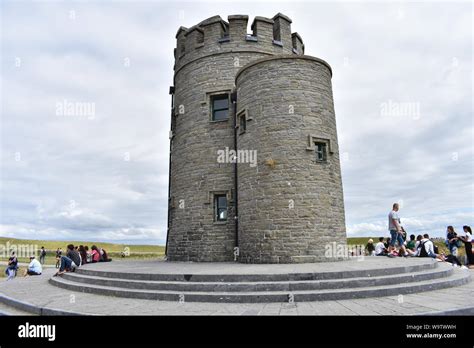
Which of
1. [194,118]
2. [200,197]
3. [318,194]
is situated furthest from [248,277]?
[194,118]

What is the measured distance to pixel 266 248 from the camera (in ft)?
36.8

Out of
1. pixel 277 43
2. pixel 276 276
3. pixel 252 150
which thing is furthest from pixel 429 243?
pixel 277 43

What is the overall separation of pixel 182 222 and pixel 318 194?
6342 millimetres

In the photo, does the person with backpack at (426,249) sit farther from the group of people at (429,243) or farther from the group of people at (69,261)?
the group of people at (69,261)

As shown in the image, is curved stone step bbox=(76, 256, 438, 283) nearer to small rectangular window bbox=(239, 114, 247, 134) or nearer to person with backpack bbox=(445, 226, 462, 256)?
person with backpack bbox=(445, 226, 462, 256)

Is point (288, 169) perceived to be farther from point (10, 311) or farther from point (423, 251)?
point (10, 311)

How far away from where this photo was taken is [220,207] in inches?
551

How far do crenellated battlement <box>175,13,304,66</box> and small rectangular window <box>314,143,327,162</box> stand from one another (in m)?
5.90

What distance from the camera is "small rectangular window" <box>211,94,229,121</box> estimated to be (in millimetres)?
14773

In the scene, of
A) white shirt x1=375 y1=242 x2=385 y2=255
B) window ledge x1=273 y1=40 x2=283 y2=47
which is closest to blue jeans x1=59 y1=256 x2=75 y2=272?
window ledge x1=273 y1=40 x2=283 y2=47

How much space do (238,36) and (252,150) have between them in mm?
6329

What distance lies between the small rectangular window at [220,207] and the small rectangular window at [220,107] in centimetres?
362

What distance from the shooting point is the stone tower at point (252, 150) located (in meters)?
11.3
